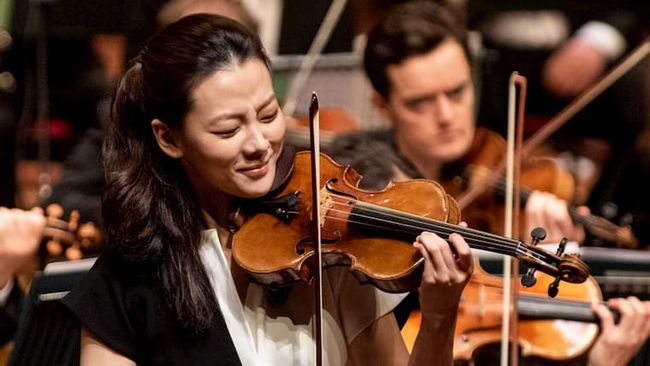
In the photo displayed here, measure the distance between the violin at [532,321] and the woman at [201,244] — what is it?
47 centimetres

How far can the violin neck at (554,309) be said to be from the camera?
83.0 inches

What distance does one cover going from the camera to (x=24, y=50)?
3.69 meters

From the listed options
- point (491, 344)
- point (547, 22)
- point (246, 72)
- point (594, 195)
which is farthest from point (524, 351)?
point (547, 22)

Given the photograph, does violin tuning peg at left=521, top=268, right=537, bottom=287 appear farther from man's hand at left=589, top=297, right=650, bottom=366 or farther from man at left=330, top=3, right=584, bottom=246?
man at left=330, top=3, right=584, bottom=246

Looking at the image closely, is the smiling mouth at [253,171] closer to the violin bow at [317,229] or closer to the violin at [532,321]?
the violin bow at [317,229]

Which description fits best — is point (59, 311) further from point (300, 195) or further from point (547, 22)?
point (547, 22)

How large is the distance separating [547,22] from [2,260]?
223 cm

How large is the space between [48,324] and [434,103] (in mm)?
1202

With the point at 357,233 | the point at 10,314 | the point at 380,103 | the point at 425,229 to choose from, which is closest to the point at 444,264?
the point at 425,229

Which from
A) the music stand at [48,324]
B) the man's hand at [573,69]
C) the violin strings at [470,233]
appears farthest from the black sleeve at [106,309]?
the man's hand at [573,69]

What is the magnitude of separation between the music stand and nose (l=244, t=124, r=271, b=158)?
45 centimetres

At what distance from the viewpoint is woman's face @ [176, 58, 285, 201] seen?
1.70 m

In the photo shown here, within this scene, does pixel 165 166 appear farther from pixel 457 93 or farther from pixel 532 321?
pixel 457 93

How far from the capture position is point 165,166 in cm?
182
